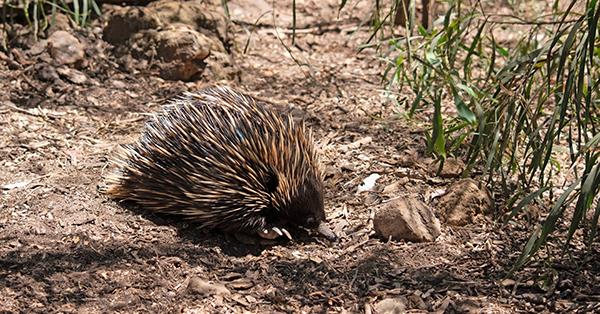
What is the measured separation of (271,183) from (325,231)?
41 centimetres

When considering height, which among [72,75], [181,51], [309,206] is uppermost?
[181,51]

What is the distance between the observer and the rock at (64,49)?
5.71 m

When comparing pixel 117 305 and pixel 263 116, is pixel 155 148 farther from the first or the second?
pixel 117 305

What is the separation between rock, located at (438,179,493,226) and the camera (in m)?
4.11

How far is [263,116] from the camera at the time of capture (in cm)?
442

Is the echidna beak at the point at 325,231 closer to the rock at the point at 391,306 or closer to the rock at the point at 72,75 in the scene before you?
the rock at the point at 391,306

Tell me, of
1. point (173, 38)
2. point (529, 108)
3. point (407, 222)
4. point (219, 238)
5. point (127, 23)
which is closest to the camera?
point (529, 108)

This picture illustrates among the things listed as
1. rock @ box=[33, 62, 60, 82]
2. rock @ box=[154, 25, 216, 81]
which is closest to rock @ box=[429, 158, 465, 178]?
rock @ box=[154, 25, 216, 81]

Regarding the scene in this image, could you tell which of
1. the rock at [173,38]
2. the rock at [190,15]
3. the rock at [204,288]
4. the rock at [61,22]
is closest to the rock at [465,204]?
the rock at [204,288]

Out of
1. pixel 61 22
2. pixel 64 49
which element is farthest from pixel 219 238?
pixel 61 22

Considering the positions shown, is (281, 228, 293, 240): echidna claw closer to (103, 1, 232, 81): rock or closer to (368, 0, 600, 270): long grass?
(368, 0, 600, 270): long grass

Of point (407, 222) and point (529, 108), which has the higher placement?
point (529, 108)

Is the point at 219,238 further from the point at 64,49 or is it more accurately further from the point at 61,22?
the point at 61,22

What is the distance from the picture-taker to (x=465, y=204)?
4.12 m
